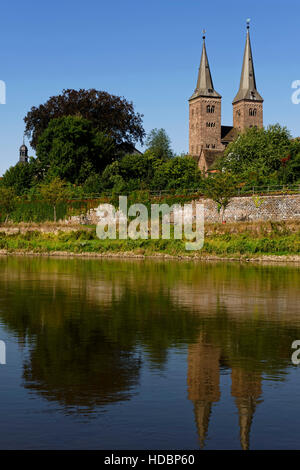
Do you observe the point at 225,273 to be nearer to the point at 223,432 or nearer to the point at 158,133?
the point at 223,432

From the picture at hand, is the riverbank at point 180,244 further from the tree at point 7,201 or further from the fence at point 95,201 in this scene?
the tree at point 7,201

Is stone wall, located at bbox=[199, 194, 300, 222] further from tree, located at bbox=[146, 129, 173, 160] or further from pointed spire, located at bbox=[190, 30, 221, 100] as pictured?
pointed spire, located at bbox=[190, 30, 221, 100]

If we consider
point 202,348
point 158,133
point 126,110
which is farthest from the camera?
point 158,133

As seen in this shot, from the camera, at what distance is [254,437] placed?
8125 millimetres

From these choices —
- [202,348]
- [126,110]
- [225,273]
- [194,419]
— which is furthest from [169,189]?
[194,419]

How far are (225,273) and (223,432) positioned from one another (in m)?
25.7

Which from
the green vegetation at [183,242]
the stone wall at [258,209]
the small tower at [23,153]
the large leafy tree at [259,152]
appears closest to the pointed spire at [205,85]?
the small tower at [23,153]

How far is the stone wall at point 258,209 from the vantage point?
2242 inches

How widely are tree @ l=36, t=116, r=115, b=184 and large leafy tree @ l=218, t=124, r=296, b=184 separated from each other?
18599 mm

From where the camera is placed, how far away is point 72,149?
77125 millimetres

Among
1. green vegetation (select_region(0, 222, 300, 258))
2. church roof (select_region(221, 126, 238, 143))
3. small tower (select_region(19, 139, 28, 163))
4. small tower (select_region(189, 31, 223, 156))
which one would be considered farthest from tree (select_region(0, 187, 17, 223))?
church roof (select_region(221, 126, 238, 143))

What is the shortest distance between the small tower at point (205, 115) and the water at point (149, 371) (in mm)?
143900

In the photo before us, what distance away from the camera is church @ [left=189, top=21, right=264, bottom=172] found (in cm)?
16225

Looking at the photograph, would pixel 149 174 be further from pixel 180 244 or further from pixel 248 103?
pixel 248 103
